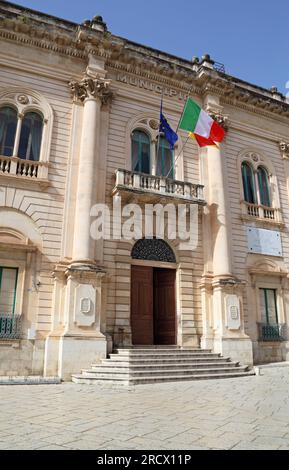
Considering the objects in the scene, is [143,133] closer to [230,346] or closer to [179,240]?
[179,240]

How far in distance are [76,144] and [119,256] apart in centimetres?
429

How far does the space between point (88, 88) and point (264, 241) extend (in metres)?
9.27

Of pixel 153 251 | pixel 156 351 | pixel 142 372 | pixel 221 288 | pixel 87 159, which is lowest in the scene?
pixel 142 372

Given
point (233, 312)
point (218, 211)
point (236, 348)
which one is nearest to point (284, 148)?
point (218, 211)

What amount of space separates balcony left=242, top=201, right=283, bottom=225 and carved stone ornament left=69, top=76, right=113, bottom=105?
7.21 m

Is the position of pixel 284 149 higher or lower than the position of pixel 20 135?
higher

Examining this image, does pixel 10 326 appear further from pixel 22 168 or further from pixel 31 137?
pixel 31 137

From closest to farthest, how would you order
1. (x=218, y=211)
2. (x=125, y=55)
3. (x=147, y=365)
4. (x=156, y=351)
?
(x=147, y=365)
(x=156, y=351)
(x=218, y=211)
(x=125, y=55)

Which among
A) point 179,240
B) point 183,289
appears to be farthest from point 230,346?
point 179,240

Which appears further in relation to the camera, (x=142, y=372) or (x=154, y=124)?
(x=154, y=124)

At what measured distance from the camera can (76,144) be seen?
13062mm

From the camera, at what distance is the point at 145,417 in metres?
5.58

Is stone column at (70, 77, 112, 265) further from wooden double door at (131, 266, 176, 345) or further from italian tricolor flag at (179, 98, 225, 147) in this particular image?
italian tricolor flag at (179, 98, 225, 147)

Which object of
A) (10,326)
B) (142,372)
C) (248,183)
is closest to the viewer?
(142,372)
